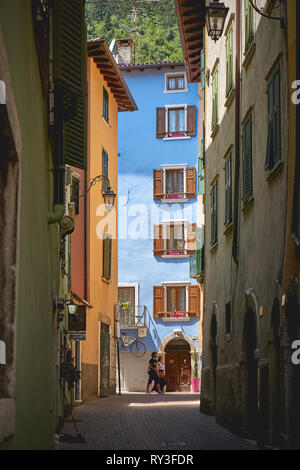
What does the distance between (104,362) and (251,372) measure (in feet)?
50.8

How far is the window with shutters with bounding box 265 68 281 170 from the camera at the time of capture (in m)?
11.4

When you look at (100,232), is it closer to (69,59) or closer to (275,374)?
(275,374)

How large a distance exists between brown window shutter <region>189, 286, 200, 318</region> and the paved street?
17.4 metres

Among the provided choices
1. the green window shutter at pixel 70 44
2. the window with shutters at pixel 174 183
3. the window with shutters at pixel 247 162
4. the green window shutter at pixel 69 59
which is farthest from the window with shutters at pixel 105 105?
the green window shutter at pixel 70 44

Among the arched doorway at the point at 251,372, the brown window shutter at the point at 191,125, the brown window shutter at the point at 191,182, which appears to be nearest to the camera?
the arched doorway at the point at 251,372

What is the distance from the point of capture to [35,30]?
7996 millimetres

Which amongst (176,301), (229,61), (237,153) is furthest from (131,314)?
(237,153)

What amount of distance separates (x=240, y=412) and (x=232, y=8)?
25.6 feet

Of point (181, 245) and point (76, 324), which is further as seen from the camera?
point (181, 245)

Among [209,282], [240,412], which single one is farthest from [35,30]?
[209,282]

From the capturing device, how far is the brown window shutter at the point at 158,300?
133ft

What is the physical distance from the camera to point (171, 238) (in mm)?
41250

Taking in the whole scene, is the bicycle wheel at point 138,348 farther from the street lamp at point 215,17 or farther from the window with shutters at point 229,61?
the street lamp at point 215,17

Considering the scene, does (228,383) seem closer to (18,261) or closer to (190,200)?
(18,261)
